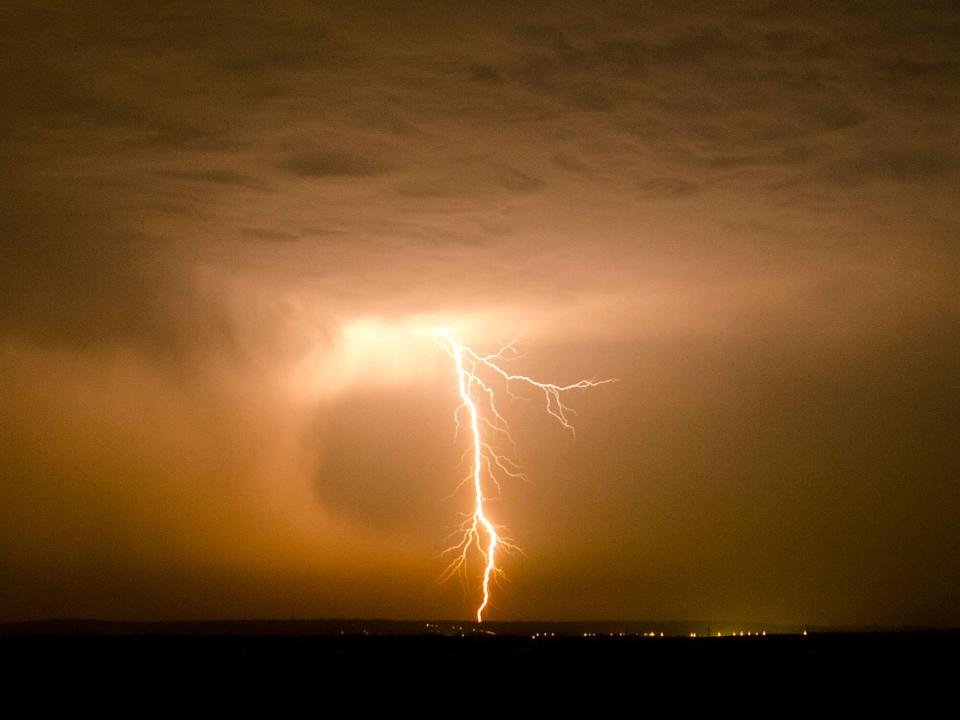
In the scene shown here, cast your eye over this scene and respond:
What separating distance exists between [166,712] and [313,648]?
5.33 metres

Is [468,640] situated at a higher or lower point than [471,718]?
higher

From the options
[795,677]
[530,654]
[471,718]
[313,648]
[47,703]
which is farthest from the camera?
[313,648]

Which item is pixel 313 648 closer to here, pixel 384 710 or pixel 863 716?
pixel 384 710

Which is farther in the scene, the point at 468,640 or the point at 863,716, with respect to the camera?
the point at 468,640

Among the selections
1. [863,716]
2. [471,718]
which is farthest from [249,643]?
[863,716]

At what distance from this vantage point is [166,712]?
9859 millimetres

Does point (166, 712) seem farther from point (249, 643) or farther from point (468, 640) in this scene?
point (468, 640)

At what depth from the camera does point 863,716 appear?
9.70 meters

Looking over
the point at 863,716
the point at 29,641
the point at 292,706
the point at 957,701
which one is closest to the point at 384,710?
the point at 292,706

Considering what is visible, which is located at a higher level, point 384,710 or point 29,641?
point 29,641

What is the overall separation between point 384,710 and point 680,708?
106 inches

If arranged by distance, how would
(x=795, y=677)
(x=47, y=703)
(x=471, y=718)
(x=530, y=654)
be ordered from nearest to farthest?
(x=471, y=718), (x=47, y=703), (x=795, y=677), (x=530, y=654)

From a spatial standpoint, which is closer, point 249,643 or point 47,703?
point 47,703

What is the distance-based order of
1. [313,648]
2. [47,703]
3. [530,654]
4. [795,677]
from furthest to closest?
[313,648]
[530,654]
[795,677]
[47,703]
